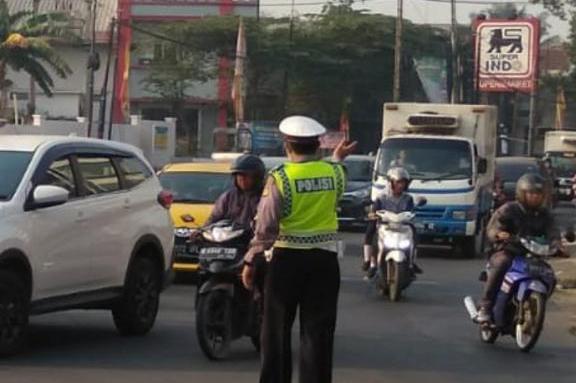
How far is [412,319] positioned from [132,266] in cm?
378

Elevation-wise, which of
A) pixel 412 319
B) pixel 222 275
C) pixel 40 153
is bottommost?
pixel 412 319

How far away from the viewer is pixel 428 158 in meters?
25.1

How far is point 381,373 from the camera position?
10750mm

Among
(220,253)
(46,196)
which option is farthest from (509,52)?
(46,196)

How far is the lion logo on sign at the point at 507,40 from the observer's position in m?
57.3

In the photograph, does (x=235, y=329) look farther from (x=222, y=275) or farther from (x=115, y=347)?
(x=115, y=347)

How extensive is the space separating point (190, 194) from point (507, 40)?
4051 cm

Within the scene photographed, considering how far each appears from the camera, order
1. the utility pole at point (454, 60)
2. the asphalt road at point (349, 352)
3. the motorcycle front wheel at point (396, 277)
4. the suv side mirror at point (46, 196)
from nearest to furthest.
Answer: the asphalt road at point (349, 352)
the suv side mirror at point (46, 196)
the motorcycle front wheel at point (396, 277)
the utility pole at point (454, 60)

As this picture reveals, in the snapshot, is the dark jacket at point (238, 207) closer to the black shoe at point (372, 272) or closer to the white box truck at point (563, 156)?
the black shoe at point (372, 272)

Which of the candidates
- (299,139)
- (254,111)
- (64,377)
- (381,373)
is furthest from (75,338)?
(254,111)

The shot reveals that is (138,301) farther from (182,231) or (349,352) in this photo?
(182,231)

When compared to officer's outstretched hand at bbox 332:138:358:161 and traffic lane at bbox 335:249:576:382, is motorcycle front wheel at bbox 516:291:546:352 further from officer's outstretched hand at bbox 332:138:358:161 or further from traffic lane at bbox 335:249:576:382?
officer's outstretched hand at bbox 332:138:358:161

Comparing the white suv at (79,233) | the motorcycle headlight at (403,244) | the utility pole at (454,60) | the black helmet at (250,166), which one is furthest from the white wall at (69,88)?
the black helmet at (250,166)

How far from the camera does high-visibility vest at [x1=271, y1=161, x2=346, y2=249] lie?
835 centimetres
